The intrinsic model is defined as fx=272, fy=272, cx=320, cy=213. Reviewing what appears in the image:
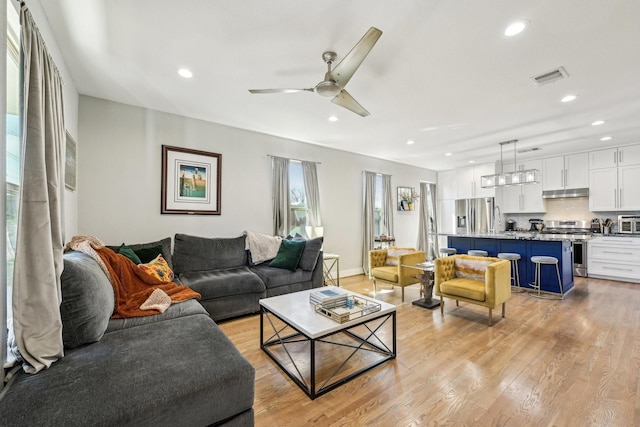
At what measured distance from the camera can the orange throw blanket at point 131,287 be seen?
2090mm

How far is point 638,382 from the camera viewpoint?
1981mm

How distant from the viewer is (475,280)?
11.1 feet

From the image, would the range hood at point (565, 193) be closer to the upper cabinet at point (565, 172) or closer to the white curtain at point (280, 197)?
the upper cabinet at point (565, 172)

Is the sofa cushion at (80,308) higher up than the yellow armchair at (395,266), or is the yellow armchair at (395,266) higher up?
the sofa cushion at (80,308)

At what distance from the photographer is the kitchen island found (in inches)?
160

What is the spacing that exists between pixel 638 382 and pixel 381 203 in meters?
4.71

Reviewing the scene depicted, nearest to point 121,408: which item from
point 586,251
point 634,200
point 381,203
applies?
point 381,203

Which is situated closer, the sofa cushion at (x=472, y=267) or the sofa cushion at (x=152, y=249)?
the sofa cushion at (x=152, y=249)

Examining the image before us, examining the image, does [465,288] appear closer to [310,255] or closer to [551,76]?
[310,255]

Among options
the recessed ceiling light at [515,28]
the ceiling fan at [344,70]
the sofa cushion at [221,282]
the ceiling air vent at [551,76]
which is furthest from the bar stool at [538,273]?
the sofa cushion at [221,282]

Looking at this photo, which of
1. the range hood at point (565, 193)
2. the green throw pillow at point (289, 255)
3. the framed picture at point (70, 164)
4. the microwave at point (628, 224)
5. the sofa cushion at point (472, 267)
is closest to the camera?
the framed picture at point (70, 164)

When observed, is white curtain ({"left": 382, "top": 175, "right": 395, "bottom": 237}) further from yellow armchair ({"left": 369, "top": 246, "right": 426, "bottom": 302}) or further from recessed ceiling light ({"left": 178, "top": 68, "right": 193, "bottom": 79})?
recessed ceiling light ({"left": 178, "top": 68, "right": 193, "bottom": 79})

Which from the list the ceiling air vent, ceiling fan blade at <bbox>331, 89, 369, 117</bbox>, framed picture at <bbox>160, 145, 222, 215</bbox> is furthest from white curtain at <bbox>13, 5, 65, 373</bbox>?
the ceiling air vent

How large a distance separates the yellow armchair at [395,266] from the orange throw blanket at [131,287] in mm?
2646
